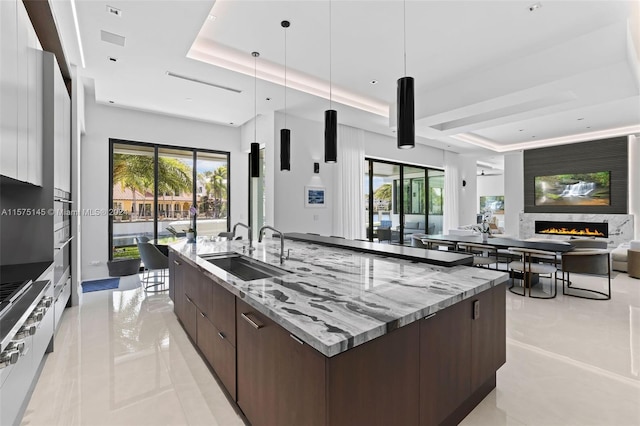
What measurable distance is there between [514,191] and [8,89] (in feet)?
35.3

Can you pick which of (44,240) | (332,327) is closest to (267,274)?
(332,327)

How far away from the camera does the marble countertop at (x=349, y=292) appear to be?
3.82ft

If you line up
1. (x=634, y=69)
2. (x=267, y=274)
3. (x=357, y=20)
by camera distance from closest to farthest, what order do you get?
1. (x=267, y=274)
2. (x=357, y=20)
3. (x=634, y=69)

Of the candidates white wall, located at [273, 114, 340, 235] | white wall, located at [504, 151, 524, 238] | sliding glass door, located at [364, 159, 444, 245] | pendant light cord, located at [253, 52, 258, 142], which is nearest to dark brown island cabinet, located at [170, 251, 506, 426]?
pendant light cord, located at [253, 52, 258, 142]

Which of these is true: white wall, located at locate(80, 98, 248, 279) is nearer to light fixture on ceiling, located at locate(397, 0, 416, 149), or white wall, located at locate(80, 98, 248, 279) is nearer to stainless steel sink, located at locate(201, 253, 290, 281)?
stainless steel sink, located at locate(201, 253, 290, 281)

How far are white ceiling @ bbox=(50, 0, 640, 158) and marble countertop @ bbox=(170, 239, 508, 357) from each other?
2453 millimetres

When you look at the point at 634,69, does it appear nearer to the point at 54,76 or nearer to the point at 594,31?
the point at 594,31

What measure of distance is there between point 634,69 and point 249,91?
4812mm

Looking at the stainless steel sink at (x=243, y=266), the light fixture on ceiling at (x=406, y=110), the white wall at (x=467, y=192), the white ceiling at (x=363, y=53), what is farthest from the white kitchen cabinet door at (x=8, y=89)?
the white wall at (x=467, y=192)

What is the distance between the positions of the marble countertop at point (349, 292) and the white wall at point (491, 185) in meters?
14.9

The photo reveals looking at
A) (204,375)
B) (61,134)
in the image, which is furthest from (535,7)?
(61,134)

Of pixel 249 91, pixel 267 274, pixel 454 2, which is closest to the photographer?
pixel 267 274

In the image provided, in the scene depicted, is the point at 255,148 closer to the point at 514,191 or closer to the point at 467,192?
the point at 467,192

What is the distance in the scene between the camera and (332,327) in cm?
116
